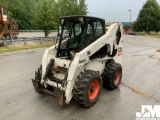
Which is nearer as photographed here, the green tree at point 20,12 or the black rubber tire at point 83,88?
the black rubber tire at point 83,88

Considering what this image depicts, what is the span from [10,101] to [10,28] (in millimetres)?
19625

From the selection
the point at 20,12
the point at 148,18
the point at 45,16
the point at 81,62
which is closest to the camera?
the point at 81,62

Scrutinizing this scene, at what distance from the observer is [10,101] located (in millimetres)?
5391

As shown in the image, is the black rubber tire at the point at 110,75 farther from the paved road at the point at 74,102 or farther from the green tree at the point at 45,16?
the green tree at the point at 45,16

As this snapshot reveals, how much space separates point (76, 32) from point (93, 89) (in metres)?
1.98

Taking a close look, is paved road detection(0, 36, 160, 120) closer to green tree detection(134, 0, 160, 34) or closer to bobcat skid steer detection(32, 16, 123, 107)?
bobcat skid steer detection(32, 16, 123, 107)

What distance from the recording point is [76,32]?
605 centimetres

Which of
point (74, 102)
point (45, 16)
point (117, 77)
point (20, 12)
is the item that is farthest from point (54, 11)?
point (20, 12)

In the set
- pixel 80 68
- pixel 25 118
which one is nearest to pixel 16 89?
pixel 25 118

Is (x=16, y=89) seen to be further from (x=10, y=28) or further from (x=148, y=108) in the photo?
(x=10, y=28)

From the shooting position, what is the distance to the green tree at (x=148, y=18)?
49.4 metres

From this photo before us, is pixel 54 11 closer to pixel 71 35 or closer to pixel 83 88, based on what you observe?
pixel 71 35

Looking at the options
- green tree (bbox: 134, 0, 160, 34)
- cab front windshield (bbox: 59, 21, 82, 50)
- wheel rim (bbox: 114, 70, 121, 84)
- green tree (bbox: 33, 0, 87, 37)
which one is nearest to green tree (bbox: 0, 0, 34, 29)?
green tree (bbox: 33, 0, 87, 37)

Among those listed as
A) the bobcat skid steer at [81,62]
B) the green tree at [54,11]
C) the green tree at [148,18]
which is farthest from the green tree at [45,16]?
the green tree at [148,18]
